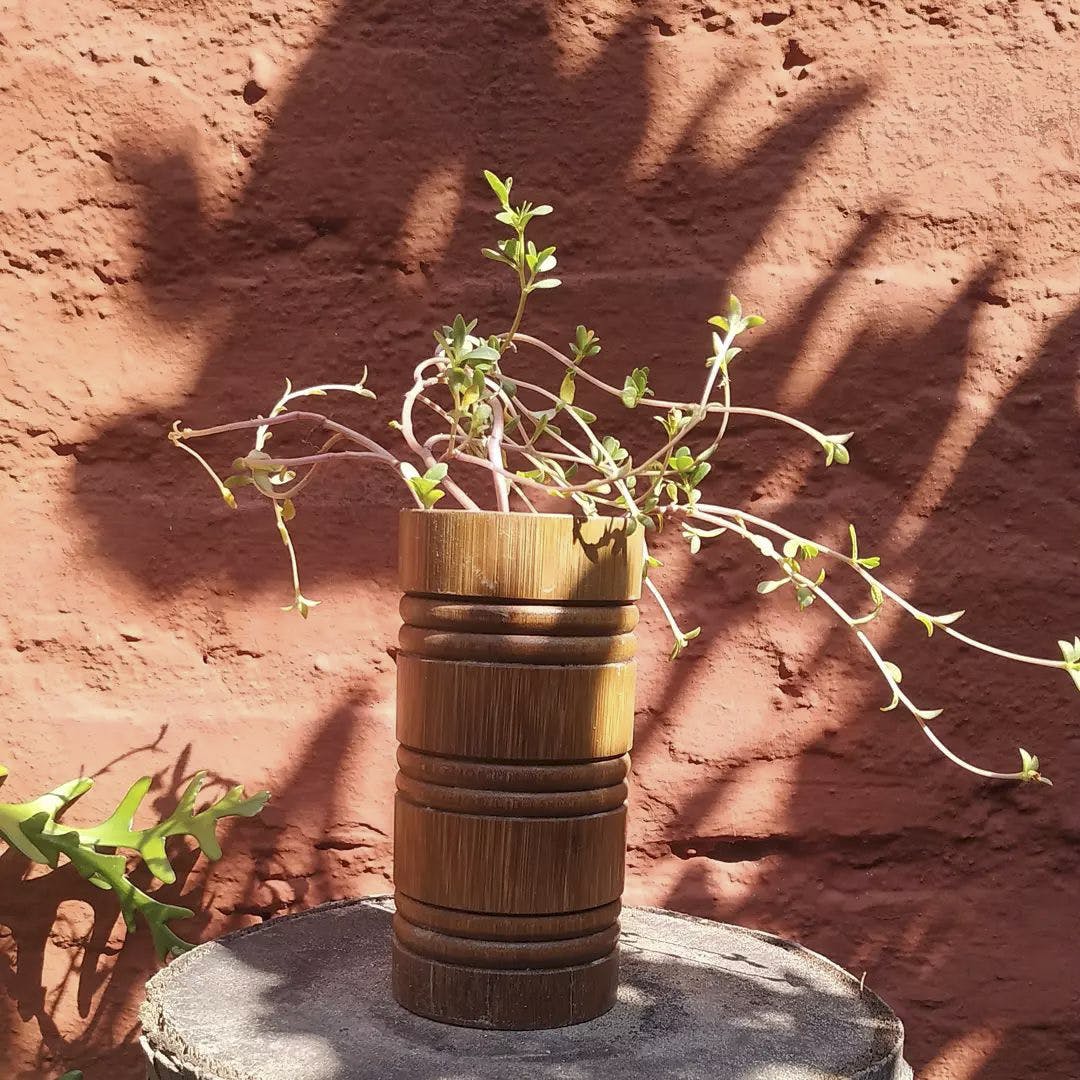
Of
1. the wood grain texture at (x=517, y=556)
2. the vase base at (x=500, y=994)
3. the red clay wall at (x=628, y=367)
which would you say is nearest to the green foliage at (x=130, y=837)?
the red clay wall at (x=628, y=367)

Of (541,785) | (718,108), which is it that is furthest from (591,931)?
(718,108)

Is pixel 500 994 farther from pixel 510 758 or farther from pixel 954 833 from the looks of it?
pixel 954 833

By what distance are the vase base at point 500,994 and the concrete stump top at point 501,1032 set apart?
0.04 feet

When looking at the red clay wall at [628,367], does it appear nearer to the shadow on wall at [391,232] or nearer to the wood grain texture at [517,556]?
the shadow on wall at [391,232]

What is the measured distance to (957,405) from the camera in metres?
1.68

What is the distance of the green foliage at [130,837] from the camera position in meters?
1.52

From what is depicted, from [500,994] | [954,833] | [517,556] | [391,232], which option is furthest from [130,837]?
[954,833]

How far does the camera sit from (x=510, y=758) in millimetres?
1111

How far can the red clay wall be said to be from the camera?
1.65 metres

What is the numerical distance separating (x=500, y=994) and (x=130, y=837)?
0.66m

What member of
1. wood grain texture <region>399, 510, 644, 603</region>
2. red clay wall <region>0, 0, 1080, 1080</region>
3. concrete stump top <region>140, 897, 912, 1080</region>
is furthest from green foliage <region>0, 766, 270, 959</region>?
wood grain texture <region>399, 510, 644, 603</region>

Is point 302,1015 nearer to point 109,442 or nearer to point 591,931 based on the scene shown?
point 591,931

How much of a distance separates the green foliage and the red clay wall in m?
0.07

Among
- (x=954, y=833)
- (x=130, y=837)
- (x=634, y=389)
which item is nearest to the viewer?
(x=634, y=389)
